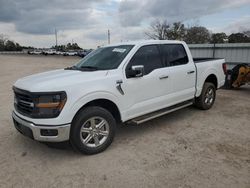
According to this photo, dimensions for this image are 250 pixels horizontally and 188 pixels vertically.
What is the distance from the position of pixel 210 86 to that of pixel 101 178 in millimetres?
4329

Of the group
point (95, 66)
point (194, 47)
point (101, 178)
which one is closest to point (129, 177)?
point (101, 178)

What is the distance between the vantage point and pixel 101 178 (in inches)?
133

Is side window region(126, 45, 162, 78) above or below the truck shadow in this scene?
above

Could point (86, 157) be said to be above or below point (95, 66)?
below

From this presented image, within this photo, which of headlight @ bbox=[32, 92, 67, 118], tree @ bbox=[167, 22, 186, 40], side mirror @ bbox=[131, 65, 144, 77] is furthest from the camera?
Answer: tree @ bbox=[167, 22, 186, 40]

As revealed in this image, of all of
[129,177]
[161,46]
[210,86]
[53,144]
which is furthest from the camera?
[210,86]

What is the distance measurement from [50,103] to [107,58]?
1636mm

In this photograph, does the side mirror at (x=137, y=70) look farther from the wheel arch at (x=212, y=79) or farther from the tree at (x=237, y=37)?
the tree at (x=237, y=37)

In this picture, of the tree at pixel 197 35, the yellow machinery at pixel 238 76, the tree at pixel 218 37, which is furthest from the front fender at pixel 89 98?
the tree at pixel 218 37

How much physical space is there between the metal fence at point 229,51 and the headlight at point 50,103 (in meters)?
10.2

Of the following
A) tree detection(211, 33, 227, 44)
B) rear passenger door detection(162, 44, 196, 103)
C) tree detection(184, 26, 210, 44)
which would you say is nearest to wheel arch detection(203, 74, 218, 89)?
rear passenger door detection(162, 44, 196, 103)

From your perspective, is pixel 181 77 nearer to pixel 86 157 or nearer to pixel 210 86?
pixel 210 86

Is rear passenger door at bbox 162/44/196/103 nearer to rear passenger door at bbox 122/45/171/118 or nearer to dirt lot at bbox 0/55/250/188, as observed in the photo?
rear passenger door at bbox 122/45/171/118

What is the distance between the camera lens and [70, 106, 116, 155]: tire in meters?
3.80
